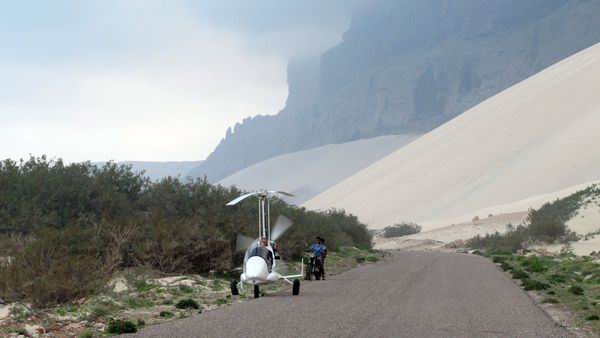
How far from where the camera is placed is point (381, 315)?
48.8 feet

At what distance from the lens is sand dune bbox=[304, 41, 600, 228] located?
86.4m

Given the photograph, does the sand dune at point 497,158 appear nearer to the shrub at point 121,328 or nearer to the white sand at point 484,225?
the white sand at point 484,225

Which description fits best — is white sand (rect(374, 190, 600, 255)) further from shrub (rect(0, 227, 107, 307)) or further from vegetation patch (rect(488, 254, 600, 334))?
shrub (rect(0, 227, 107, 307))

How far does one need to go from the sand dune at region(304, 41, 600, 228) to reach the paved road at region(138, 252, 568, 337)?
63.4 metres

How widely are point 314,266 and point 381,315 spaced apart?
11.2 meters

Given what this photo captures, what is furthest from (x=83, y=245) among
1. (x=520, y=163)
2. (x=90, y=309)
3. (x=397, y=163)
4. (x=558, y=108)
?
(x=397, y=163)

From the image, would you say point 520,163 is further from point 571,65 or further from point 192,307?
point 192,307

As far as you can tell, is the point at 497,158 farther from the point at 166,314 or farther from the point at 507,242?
the point at 166,314

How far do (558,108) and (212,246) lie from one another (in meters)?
88.2

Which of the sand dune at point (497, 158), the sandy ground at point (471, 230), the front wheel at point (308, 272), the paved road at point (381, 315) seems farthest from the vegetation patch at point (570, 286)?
the sand dune at point (497, 158)

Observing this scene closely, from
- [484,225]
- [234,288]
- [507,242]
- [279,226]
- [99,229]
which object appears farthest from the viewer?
[484,225]

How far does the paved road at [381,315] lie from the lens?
12.7 meters

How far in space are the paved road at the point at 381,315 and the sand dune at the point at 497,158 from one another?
63.4 metres

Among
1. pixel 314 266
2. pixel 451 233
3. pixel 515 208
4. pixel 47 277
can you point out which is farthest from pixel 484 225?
pixel 47 277
